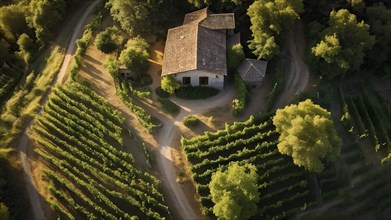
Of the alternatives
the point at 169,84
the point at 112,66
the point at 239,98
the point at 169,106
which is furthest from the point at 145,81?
the point at 239,98

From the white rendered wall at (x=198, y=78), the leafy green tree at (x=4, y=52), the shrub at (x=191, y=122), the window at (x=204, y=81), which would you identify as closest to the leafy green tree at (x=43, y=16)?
the leafy green tree at (x=4, y=52)

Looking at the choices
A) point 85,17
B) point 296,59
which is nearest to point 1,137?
point 85,17

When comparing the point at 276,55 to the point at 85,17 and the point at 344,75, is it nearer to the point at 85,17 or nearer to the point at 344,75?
the point at 344,75

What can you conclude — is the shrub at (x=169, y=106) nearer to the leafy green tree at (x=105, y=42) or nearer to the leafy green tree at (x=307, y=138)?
the leafy green tree at (x=105, y=42)

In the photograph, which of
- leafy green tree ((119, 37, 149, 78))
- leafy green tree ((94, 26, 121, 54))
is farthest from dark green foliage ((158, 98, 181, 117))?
leafy green tree ((94, 26, 121, 54))

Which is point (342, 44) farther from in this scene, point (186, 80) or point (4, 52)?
point (4, 52)

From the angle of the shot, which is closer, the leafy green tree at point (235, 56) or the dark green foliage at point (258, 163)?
the dark green foliage at point (258, 163)
